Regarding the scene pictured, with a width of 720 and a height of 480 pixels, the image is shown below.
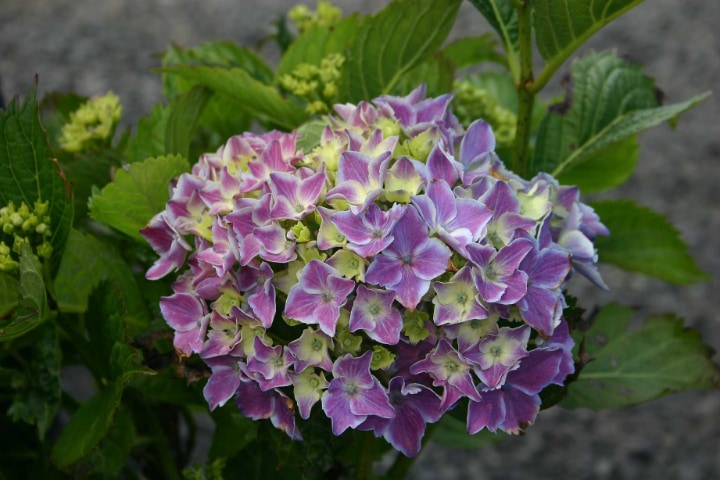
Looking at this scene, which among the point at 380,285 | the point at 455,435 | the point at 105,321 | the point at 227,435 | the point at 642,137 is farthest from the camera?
the point at 642,137

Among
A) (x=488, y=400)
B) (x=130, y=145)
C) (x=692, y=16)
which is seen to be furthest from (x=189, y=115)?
(x=692, y=16)

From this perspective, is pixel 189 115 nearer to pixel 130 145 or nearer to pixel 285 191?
pixel 130 145

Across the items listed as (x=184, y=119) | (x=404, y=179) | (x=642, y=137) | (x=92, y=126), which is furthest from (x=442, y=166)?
(x=642, y=137)

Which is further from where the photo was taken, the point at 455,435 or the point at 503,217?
the point at 455,435

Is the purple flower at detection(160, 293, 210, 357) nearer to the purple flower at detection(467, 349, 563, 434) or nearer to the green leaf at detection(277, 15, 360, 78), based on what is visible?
the purple flower at detection(467, 349, 563, 434)

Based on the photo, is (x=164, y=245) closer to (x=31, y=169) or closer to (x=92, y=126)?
(x=31, y=169)

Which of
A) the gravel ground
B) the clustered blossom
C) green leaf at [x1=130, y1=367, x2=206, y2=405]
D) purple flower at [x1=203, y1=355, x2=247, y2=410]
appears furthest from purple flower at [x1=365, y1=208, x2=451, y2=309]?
the gravel ground
